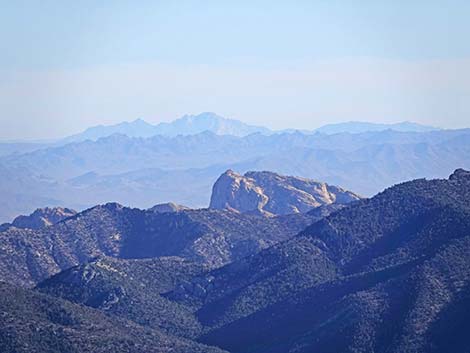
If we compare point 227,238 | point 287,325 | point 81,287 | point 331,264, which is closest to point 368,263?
point 331,264

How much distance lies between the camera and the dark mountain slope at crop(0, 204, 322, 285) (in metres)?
177

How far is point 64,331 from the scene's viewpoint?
110 metres

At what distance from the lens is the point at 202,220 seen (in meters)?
194

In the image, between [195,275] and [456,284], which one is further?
[195,275]

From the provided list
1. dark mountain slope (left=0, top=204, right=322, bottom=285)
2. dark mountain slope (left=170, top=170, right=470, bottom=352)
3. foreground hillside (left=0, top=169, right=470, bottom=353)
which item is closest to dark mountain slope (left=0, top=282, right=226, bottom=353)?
foreground hillside (left=0, top=169, right=470, bottom=353)

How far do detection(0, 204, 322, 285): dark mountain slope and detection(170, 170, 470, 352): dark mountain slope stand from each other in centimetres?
3234

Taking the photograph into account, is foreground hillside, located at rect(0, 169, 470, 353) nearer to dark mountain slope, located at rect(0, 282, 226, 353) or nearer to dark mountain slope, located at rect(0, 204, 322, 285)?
dark mountain slope, located at rect(0, 282, 226, 353)

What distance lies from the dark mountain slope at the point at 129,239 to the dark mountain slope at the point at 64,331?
51.4m

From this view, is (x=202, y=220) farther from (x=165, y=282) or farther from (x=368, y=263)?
(x=368, y=263)

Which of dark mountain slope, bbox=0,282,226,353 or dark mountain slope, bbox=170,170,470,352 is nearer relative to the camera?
dark mountain slope, bbox=0,282,226,353

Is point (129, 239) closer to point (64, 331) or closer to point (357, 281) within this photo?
point (357, 281)

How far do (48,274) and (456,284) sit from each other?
80.9 meters

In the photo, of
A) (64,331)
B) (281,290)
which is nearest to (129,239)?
(281,290)

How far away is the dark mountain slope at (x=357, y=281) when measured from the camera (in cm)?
11238
